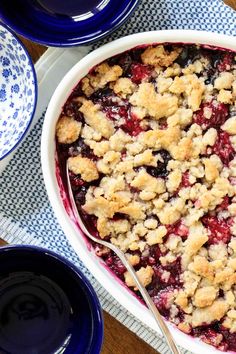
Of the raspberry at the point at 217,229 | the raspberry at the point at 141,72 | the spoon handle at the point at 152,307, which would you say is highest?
the raspberry at the point at 141,72

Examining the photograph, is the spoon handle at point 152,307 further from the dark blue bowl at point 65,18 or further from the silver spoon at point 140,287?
the dark blue bowl at point 65,18

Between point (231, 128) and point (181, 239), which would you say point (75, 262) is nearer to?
point (181, 239)

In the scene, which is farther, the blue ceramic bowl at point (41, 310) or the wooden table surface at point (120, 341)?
the wooden table surface at point (120, 341)

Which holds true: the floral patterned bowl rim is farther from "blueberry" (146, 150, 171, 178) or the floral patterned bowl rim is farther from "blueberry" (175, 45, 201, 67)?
"blueberry" (146, 150, 171, 178)

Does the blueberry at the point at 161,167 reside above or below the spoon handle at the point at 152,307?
above

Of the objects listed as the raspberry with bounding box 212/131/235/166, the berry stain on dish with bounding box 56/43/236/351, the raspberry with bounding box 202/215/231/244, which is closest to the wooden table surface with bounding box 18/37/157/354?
the berry stain on dish with bounding box 56/43/236/351

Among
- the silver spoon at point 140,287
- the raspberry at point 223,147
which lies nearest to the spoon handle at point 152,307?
the silver spoon at point 140,287

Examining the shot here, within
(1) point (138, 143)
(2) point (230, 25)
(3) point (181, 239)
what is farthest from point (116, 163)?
(2) point (230, 25)

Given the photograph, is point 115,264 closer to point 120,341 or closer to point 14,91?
point 120,341
